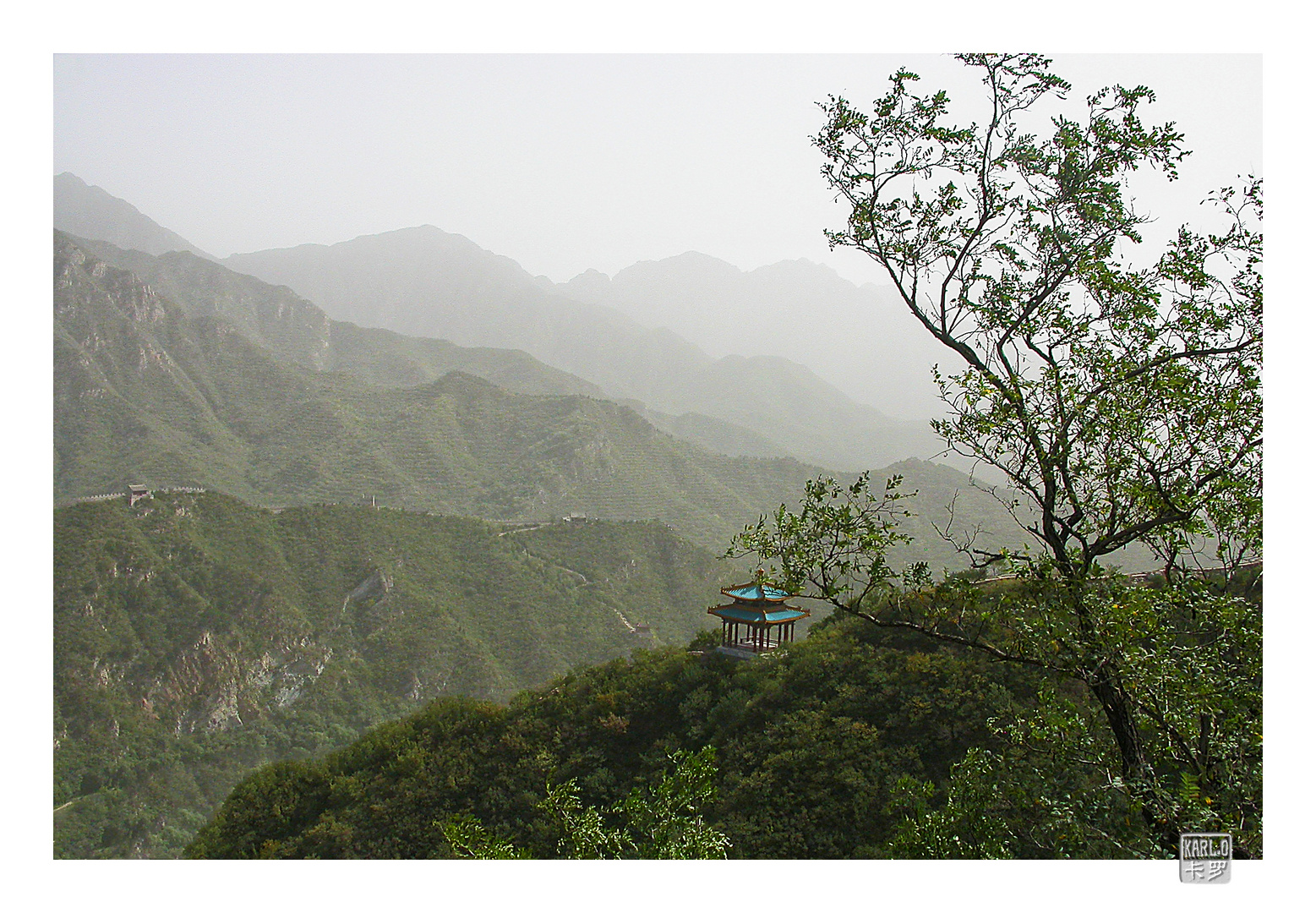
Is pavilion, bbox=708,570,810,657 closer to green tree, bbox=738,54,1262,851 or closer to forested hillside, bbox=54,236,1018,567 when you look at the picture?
green tree, bbox=738,54,1262,851

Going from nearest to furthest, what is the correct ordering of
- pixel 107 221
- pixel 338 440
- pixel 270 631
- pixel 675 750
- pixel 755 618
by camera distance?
pixel 675 750 < pixel 755 618 < pixel 270 631 < pixel 338 440 < pixel 107 221

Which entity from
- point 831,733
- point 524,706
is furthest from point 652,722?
point 831,733

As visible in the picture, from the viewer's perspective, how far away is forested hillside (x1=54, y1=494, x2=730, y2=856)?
2181cm

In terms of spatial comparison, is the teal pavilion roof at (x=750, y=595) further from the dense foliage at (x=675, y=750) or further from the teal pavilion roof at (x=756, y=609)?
the dense foliage at (x=675, y=750)

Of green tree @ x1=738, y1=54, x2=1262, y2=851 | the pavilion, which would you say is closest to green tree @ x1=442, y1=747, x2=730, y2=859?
green tree @ x1=738, y1=54, x2=1262, y2=851

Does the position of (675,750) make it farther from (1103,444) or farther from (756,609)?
(1103,444)

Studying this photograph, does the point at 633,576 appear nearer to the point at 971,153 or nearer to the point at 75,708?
the point at 75,708

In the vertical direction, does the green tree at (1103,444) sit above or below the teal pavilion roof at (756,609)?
above

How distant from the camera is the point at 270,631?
25469 mm

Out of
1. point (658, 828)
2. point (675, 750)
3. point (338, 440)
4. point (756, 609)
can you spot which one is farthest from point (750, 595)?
point (338, 440)

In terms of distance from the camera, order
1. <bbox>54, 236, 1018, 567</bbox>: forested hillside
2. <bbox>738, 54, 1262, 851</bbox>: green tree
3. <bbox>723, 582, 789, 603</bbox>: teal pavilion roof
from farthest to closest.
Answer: <bbox>54, 236, 1018, 567</bbox>: forested hillside, <bbox>723, 582, 789, 603</bbox>: teal pavilion roof, <bbox>738, 54, 1262, 851</bbox>: green tree

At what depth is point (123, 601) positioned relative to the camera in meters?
24.4

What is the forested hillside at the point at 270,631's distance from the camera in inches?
859

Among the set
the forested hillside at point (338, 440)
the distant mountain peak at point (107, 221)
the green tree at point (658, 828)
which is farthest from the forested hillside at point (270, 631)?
the distant mountain peak at point (107, 221)
